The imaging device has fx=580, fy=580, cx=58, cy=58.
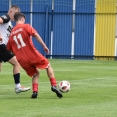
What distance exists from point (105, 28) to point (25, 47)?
1664 cm

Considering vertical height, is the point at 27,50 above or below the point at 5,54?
above

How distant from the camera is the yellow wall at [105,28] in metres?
27.3

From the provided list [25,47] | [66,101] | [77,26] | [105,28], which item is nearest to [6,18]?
[25,47]

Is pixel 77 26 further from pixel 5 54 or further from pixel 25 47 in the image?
pixel 25 47

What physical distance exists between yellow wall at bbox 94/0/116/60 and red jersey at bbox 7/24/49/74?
638 inches

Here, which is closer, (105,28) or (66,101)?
(66,101)

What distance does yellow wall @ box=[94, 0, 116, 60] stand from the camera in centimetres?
2727

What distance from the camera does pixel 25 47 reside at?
440 inches

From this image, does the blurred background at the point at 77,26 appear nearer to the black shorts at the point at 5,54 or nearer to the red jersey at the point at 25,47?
the black shorts at the point at 5,54

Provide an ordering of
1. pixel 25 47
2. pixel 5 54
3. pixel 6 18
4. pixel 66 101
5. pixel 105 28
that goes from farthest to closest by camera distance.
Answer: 1. pixel 105 28
2. pixel 5 54
3. pixel 6 18
4. pixel 25 47
5. pixel 66 101

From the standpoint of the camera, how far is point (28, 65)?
11.3 meters

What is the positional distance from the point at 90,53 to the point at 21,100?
1716 cm

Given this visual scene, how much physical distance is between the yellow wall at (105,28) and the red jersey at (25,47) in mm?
16213

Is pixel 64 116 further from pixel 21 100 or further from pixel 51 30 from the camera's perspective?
pixel 51 30
